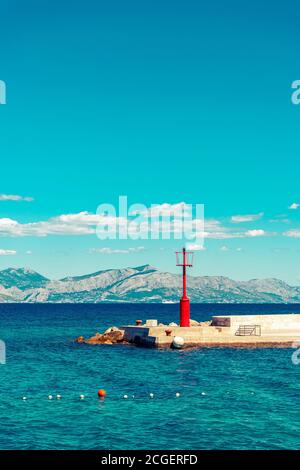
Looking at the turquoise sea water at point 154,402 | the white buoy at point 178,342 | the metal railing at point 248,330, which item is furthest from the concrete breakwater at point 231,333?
the turquoise sea water at point 154,402

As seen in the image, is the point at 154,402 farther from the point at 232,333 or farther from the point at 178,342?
the point at 232,333

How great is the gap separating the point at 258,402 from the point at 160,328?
3524 centimetres

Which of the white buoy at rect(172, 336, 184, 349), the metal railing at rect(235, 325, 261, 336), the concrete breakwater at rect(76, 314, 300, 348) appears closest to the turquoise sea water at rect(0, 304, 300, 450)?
the white buoy at rect(172, 336, 184, 349)

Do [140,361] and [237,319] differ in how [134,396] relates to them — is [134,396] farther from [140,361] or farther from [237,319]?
[237,319]

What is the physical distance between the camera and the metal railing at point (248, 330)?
73.9 m

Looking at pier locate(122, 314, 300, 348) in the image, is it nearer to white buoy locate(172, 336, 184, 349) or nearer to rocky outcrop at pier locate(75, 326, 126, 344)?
white buoy locate(172, 336, 184, 349)

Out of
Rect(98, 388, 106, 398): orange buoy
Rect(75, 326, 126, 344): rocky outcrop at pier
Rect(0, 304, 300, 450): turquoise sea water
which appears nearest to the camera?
Rect(0, 304, 300, 450): turquoise sea water

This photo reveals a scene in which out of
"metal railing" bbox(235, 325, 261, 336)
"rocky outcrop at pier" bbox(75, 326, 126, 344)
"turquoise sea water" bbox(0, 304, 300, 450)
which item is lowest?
"turquoise sea water" bbox(0, 304, 300, 450)

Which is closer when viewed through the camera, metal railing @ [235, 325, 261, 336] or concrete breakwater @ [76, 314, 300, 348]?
concrete breakwater @ [76, 314, 300, 348]

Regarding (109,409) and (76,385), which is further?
(76,385)

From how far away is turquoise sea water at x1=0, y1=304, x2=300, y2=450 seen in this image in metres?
30.0

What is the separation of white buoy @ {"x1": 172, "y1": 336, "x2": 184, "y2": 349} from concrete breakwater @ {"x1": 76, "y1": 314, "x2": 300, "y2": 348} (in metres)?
0.58

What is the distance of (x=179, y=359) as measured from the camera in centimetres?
6075
